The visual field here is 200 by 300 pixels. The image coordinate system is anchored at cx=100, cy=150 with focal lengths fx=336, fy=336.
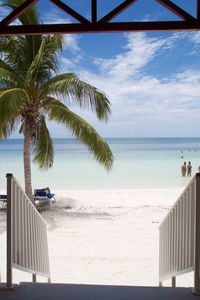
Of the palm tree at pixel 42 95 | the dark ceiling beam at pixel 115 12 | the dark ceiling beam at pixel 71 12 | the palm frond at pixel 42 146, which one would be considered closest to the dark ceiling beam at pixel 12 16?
the dark ceiling beam at pixel 71 12

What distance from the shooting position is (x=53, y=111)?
10.3 metres

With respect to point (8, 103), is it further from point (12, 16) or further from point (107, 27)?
point (107, 27)

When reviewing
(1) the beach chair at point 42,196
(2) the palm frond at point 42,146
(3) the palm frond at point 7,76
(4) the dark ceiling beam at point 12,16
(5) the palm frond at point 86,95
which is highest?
(3) the palm frond at point 7,76

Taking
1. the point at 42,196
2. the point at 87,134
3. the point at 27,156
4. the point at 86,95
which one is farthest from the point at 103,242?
the point at 42,196

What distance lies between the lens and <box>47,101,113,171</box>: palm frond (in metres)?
9.79

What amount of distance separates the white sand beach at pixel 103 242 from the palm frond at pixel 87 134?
6.35 ft

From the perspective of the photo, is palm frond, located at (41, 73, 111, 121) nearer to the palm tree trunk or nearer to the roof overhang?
the palm tree trunk

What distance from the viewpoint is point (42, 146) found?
1094 cm

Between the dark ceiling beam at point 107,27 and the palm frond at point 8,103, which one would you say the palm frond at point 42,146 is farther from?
the dark ceiling beam at point 107,27

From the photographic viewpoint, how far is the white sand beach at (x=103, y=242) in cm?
558

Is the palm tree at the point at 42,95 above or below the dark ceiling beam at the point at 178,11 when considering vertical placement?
above

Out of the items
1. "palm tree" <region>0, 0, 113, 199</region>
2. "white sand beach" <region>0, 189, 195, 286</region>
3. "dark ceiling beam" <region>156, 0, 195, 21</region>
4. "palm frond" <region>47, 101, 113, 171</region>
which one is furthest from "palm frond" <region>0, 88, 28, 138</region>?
"dark ceiling beam" <region>156, 0, 195, 21</region>

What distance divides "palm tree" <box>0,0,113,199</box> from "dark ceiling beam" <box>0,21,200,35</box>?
18.9 ft

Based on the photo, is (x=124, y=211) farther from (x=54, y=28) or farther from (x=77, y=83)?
(x=54, y=28)
